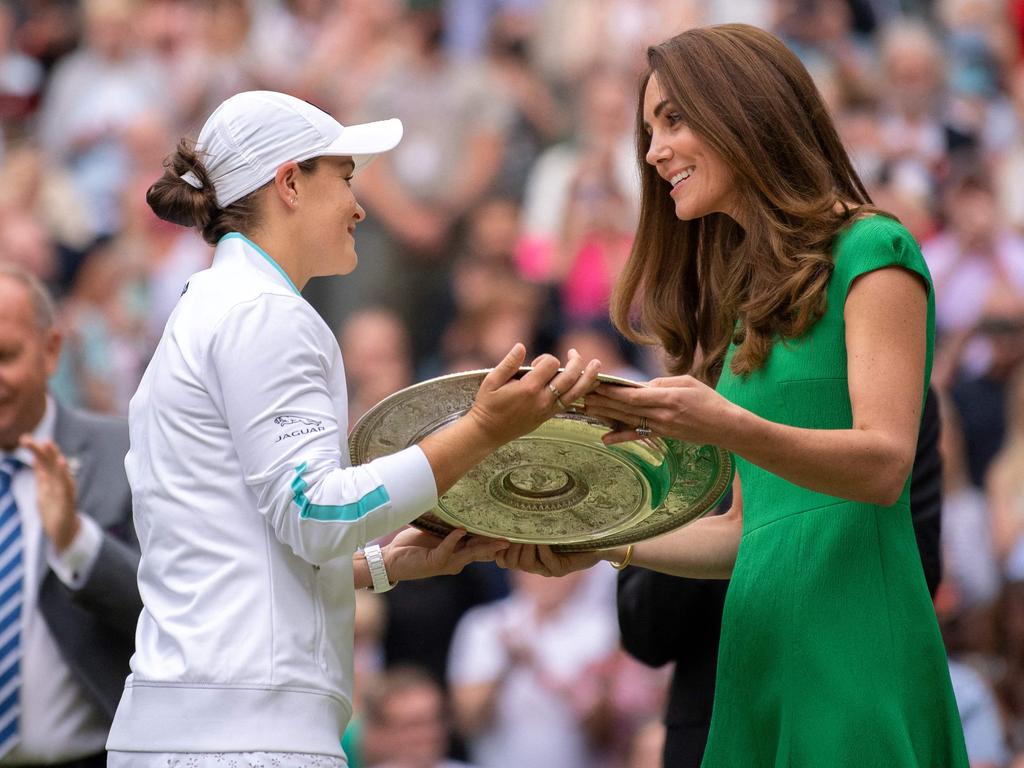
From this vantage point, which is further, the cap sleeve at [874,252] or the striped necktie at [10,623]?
the striped necktie at [10,623]

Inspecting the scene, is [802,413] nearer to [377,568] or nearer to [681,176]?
[681,176]

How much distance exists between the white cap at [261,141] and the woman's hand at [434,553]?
83 cm

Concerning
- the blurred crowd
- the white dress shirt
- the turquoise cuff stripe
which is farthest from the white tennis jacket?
the blurred crowd

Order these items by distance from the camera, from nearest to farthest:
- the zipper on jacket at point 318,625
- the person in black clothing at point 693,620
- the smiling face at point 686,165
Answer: the zipper on jacket at point 318,625 < the smiling face at point 686,165 < the person in black clothing at point 693,620

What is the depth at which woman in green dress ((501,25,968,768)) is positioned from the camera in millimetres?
2537

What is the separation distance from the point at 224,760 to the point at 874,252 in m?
1.40

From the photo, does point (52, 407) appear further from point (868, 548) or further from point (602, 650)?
point (602, 650)

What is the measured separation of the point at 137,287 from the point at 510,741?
3.61 meters

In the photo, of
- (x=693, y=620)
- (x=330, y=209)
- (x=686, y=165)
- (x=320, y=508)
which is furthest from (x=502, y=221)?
(x=320, y=508)

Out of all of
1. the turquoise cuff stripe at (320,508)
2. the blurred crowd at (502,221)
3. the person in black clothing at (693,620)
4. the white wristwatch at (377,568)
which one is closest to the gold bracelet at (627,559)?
the person in black clothing at (693,620)

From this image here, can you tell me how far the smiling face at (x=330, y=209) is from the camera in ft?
8.96

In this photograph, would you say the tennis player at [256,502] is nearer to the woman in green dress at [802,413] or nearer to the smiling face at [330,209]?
the smiling face at [330,209]

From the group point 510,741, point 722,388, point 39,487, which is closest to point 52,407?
point 39,487

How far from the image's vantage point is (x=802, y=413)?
8.95ft
